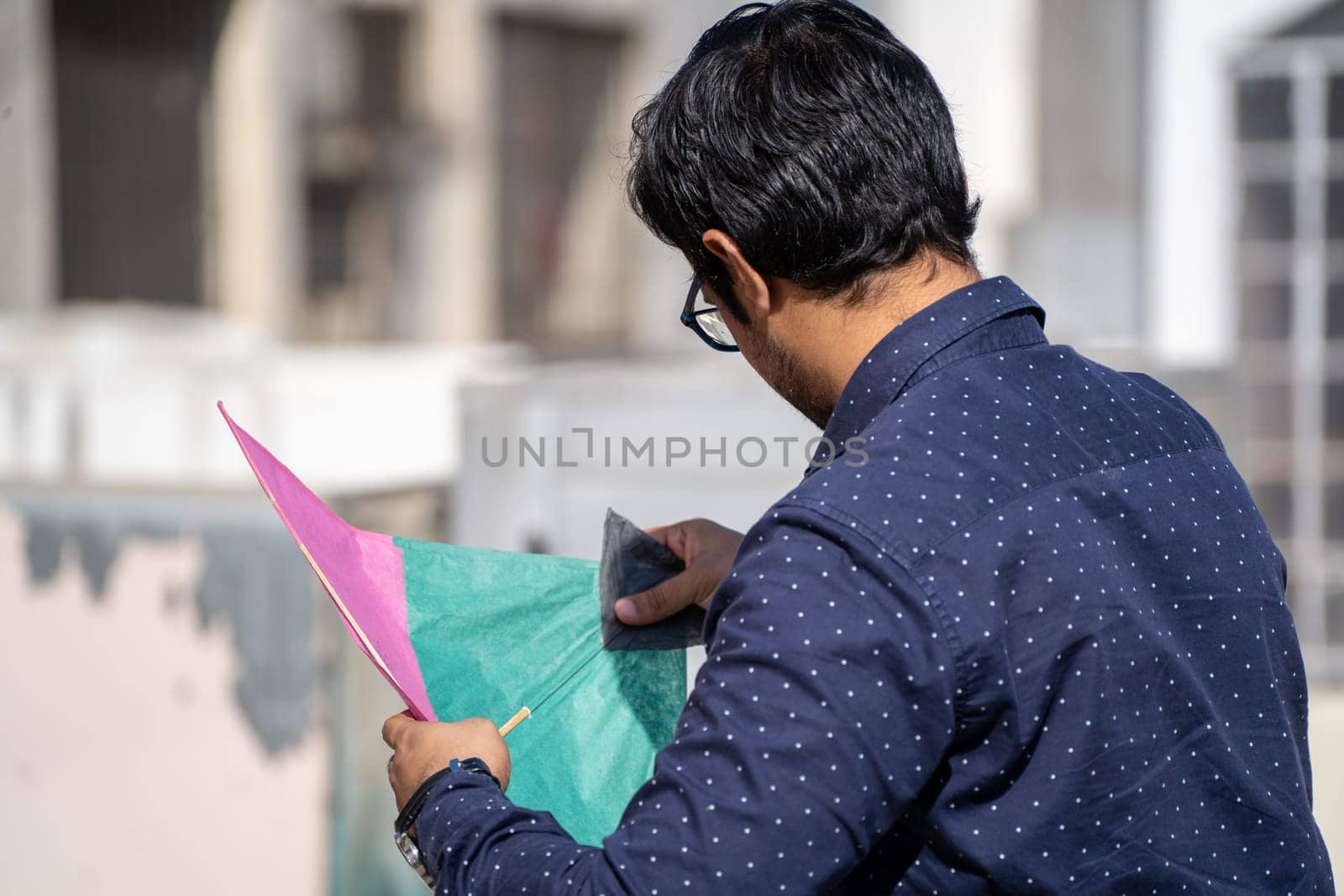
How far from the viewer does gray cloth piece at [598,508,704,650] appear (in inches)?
58.4

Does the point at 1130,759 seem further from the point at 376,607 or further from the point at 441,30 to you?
the point at 441,30

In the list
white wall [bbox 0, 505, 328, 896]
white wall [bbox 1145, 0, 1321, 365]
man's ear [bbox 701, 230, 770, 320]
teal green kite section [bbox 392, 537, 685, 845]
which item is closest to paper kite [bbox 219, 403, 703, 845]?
teal green kite section [bbox 392, 537, 685, 845]

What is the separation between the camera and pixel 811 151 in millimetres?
1030

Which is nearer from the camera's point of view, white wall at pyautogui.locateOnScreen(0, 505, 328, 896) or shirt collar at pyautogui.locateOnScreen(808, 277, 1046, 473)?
shirt collar at pyautogui.locateOnScreen(808, 277, 1046, 473)

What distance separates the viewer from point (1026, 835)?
945 mm

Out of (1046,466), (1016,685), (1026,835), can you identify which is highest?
(1046,466)

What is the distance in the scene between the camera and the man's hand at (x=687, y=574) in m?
1.47

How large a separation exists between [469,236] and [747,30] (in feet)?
22.9

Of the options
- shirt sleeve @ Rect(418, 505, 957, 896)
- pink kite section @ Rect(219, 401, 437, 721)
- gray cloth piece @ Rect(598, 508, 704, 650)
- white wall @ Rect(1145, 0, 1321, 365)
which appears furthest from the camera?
white wall @ Rect(1145, 0, 1321, 365)

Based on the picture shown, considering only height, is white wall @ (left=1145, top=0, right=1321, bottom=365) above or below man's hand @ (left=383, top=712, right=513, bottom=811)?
above

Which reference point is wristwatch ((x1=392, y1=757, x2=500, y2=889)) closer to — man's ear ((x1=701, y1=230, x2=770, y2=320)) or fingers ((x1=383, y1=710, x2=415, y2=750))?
fingers ((x1=383, y1=710, x2=415, y2=750))

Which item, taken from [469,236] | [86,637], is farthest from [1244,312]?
[86,637]

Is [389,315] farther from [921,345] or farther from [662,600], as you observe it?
[921,345]

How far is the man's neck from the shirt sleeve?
0.66 ft
